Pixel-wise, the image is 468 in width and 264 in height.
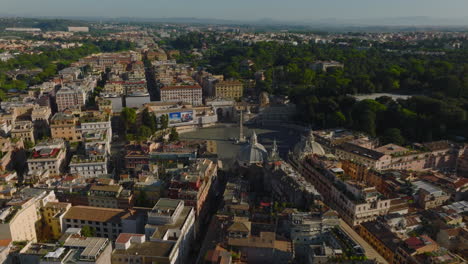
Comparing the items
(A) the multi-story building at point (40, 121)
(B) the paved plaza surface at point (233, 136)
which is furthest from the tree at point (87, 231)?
(A) the multi-story building at point (40, 121)

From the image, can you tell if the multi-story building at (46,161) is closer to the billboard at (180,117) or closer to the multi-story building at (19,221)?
the multi-story building at (19,221)

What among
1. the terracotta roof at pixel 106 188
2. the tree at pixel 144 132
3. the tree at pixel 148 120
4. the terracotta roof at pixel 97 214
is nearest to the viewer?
the terracotta roof at pixel 97 214

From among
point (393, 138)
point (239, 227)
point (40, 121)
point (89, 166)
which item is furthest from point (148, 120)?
point (239, 227)

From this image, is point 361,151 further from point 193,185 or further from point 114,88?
point 114,88

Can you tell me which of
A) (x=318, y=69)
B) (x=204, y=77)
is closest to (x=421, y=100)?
(x=318, y=69)

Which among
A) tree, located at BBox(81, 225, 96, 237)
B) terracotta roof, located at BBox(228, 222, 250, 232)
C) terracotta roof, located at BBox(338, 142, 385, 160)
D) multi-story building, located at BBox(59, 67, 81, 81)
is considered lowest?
tree, located at BBox(81, 225, 96, 237)

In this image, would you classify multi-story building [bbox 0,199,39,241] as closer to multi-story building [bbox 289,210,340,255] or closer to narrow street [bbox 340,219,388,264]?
multi-story building [bbox 289,210,340,255]

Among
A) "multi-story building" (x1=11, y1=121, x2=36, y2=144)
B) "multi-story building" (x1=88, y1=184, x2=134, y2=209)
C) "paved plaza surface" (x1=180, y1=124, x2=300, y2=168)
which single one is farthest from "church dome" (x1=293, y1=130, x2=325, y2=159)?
"multi-story building" (x1=11, y1=121, x2=36, y2=144)

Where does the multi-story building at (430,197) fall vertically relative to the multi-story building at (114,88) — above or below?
below
